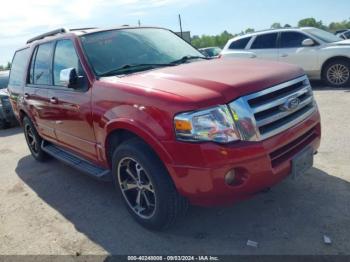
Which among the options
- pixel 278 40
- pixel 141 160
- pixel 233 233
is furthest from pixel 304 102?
pixel 278 40

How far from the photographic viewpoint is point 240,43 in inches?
439

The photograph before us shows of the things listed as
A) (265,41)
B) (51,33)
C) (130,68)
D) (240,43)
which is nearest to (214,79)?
(130,68)

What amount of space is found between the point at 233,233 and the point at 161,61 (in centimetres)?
196

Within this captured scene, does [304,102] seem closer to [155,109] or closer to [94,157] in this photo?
[155,109]

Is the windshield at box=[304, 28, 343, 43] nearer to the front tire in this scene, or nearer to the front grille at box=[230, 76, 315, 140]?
the front grille at box=[230, 76, 315, 140]

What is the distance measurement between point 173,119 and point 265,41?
342 inches

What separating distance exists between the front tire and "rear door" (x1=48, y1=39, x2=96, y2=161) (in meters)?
0.60

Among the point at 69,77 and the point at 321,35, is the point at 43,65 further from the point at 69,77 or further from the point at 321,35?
the point at 321,35

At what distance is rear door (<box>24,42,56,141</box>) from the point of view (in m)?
4.89

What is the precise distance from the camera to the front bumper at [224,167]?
9.00 feet

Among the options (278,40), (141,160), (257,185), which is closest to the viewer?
(257,185)

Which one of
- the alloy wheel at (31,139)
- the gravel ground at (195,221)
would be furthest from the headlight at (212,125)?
the alloy wheel at (31,139)

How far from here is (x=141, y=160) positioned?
3.18m

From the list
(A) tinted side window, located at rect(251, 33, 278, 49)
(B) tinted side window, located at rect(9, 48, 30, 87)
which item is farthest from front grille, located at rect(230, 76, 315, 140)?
(A) tinted side window, located at rect(251, 33, 278, 49)
